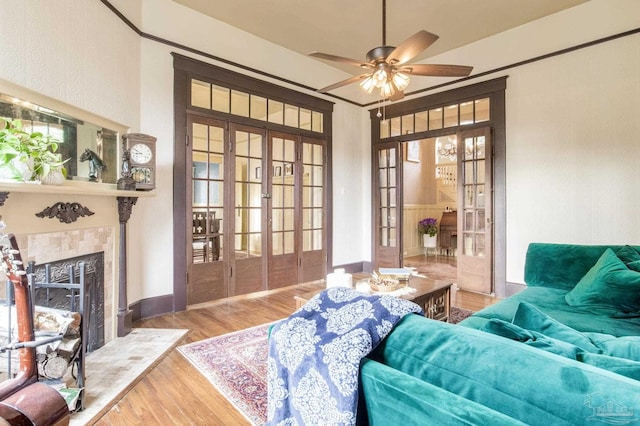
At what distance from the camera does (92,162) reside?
8.92 feet

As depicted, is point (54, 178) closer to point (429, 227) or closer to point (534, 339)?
point (534, 339)

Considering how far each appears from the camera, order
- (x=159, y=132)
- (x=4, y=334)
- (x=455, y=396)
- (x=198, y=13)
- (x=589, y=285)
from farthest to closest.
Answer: (x=198, y=13), (x=159, y=132), (x=589, y=285), (x=4, y=334), (x=455, y=396)

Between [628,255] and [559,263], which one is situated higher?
[628,255]

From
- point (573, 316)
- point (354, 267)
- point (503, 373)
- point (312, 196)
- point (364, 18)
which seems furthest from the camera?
point (354, 267)

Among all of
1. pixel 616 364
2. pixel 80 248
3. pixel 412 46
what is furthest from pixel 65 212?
pixel 616 364

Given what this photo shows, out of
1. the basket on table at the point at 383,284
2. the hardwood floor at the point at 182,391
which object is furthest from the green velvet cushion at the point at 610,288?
the hardwood floor at the point at 182,391

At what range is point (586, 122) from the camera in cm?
371

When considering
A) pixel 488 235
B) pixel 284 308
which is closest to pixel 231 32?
pixel 284 308

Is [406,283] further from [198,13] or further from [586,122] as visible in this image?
[198,13]

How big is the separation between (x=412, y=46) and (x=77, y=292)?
3.08m

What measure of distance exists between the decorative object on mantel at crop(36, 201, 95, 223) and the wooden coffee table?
68.9 inches

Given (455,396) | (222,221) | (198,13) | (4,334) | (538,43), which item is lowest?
(4,334)

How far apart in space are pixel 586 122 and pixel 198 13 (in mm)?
4509

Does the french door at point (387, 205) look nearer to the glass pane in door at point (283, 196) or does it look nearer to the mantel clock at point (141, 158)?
the glass pane in door at point (283, 196)
